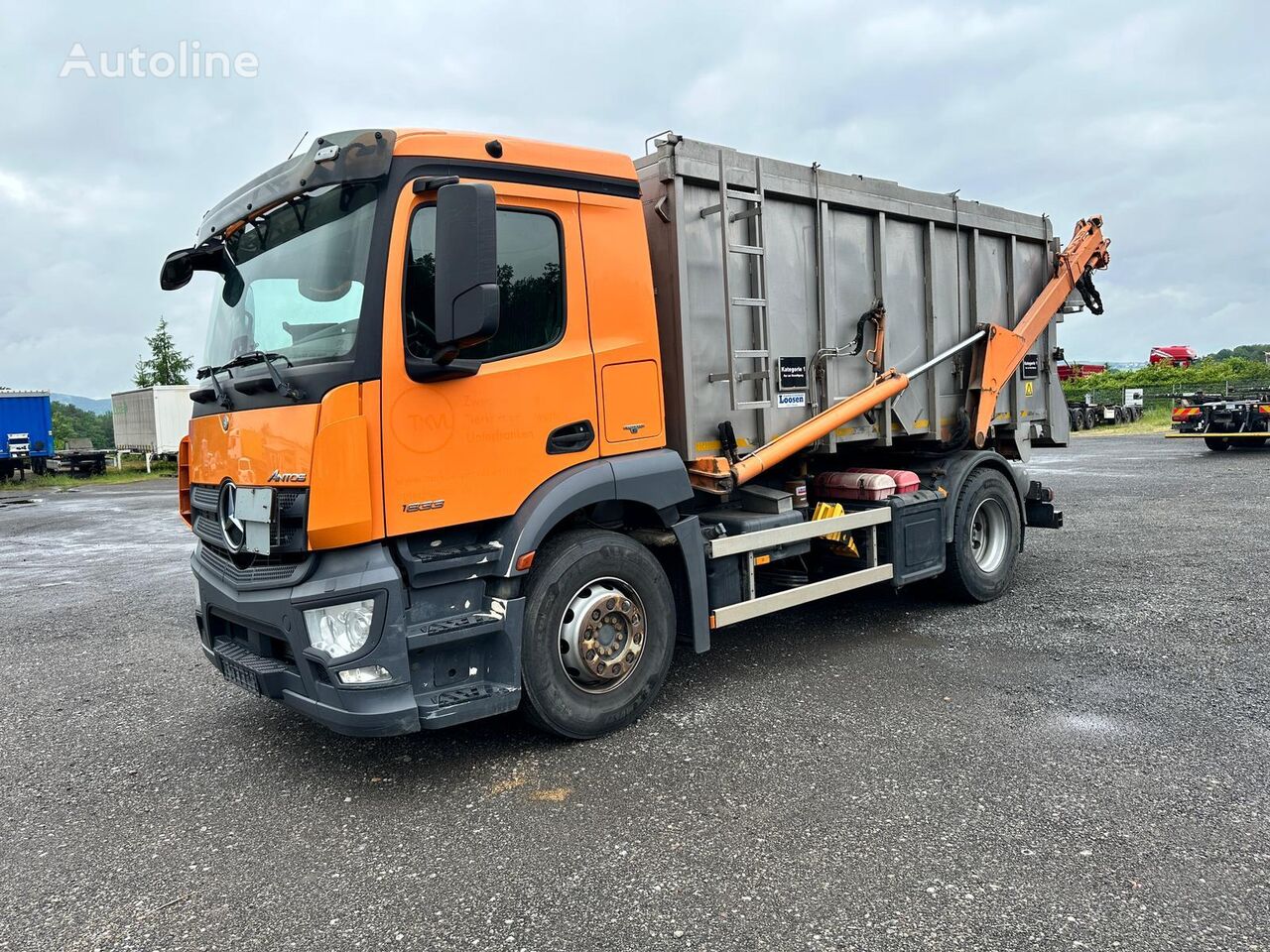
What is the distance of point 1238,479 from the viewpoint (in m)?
15.0

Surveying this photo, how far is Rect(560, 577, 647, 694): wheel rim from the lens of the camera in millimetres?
4305

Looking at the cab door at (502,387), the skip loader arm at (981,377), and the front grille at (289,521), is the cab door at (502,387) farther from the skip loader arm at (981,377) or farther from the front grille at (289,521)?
the skip loader arm at (981,377)

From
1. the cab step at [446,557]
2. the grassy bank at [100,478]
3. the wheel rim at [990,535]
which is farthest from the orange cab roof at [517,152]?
the grassy bank at [100,478]

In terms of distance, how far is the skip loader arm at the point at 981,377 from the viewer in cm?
509

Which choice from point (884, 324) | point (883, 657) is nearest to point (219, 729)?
point (883, 657)

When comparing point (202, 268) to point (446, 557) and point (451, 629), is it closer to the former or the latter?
point (446, 557)

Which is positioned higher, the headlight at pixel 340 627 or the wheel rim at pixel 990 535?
the headlight at pixel 340 627

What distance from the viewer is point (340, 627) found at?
3672 mm

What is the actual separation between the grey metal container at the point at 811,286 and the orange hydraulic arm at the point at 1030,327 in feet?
0.41

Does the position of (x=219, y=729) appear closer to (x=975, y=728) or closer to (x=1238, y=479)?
(x=975, y=728)

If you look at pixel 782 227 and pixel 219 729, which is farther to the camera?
pixel 782 227

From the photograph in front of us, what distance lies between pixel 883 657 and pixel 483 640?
9.46 feet

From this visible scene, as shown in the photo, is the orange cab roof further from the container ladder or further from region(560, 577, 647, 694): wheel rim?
region(560, 577, 647, 694): wheel rim

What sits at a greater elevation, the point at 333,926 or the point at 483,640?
the point at 483,640
